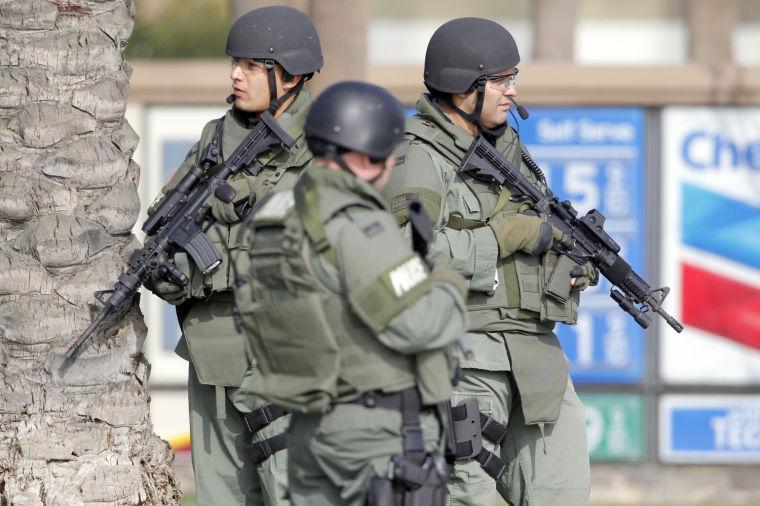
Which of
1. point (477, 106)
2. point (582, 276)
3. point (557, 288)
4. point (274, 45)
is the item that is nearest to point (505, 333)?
point (557, 288)

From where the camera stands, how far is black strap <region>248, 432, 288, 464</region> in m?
4.56

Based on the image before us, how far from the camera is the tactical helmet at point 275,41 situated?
472 cm

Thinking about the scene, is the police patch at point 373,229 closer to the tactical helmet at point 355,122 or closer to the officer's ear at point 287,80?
the tactical helmet at point 355,122

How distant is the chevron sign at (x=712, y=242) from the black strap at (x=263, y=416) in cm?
365

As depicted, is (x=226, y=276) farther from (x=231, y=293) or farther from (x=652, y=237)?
(x=652, y=237)

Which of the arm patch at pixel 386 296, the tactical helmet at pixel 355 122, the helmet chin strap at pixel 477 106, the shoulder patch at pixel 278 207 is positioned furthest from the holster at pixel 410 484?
the helmet chin strap at pixel 477 106

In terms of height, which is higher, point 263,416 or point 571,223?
point 571,223

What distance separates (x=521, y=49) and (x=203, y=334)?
4.41 meters

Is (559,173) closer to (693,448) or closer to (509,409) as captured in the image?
(693,448)

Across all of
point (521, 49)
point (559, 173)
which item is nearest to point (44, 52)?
point (559, 173)

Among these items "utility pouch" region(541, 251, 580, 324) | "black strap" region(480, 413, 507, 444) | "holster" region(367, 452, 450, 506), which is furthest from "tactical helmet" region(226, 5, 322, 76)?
"holster" region(367, 452, 450, 506)

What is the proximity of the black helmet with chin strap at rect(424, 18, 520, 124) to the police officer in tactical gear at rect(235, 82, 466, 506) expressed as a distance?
1.10 m

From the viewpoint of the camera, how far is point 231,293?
467 centimetres

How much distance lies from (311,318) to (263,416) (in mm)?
1174
